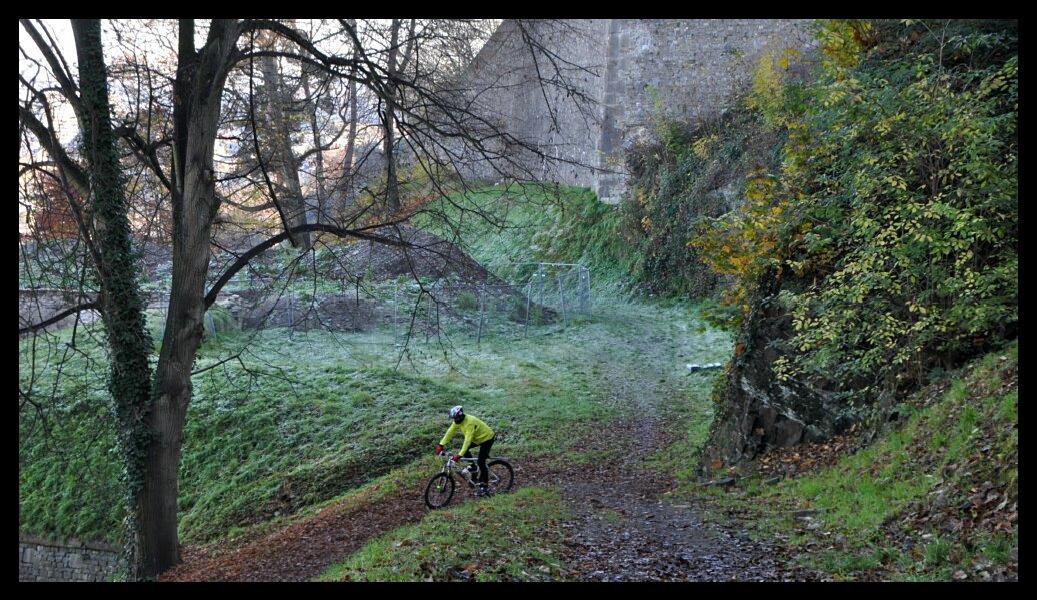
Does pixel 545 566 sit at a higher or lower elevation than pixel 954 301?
lower

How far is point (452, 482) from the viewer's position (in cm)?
1000

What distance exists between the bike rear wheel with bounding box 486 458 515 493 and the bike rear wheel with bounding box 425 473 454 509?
1.76 ft

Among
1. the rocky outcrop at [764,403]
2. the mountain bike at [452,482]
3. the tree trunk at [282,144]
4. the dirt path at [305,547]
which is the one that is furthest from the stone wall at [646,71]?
the dirt path at [305,547]

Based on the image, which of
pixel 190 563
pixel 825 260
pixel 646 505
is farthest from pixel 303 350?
pixel 825 260

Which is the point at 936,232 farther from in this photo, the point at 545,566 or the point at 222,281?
the point at 222,281

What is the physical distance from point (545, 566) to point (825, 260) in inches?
224

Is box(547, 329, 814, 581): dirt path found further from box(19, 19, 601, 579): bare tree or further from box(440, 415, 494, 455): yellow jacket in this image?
box(19, 19, 601, 579): bare tree

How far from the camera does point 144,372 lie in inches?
346

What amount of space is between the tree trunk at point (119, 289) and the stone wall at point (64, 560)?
4.11m

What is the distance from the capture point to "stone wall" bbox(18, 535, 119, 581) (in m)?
12.3

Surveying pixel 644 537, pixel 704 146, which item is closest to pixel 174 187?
pixel 644 537

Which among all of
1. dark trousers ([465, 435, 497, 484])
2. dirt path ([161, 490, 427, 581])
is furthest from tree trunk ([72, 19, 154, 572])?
dark trousers ([465, 435, 497, 484])

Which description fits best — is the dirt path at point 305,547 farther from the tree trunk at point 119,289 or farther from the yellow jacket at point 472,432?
the yellow jacket at point 472,432
